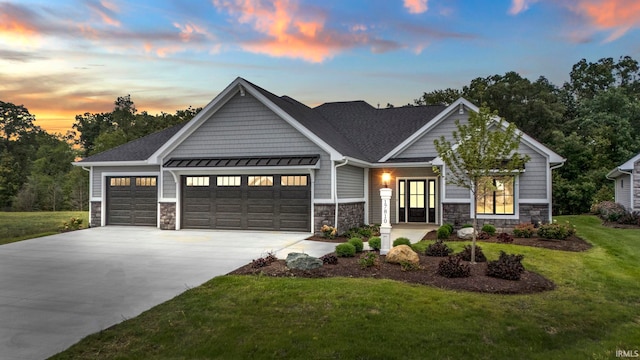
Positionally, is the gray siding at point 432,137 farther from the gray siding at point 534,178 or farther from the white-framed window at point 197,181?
the white-framed window at point 197,181

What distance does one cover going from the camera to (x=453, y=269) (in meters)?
7.69

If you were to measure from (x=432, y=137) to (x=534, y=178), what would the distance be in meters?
4.18

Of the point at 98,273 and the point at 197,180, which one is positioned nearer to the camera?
the point at 98,273

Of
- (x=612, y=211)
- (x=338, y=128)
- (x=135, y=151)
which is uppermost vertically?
(x=338, y=128)

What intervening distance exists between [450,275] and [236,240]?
7.42m

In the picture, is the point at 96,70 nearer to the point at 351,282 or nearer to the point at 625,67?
the point at 351,282

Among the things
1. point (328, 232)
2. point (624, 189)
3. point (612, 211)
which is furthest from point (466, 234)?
point (624, 189)

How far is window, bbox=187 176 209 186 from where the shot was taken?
52.6 ft

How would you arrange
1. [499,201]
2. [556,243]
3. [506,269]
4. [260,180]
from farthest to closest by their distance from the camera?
[260,180] < [499,201] < [556,243] < [506,269]

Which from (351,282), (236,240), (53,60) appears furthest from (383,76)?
(351,282)

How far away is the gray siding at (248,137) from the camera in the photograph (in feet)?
49.1

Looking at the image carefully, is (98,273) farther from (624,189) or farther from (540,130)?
(540,130)

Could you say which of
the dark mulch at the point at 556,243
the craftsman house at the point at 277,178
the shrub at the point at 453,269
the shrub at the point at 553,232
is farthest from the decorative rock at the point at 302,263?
the shrub at the point at 553,232

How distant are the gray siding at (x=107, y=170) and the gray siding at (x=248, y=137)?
172cm
